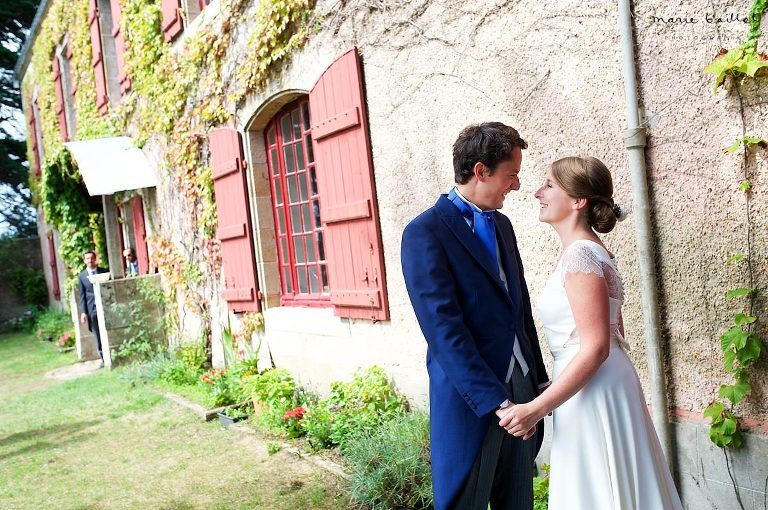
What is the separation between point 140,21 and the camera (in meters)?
8.84

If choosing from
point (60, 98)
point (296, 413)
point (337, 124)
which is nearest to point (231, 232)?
point (337, 124)

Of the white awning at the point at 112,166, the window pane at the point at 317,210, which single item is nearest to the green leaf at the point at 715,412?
the window pane at the point at 317,210

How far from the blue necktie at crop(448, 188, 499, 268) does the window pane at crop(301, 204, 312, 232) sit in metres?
4.17

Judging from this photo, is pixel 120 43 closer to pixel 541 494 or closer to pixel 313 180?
pixel 313 180

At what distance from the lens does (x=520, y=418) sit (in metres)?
1.97

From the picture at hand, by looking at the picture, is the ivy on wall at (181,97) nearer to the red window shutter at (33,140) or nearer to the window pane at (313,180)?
the window pane at (313,180)

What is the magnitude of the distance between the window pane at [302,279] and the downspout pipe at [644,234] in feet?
12.7

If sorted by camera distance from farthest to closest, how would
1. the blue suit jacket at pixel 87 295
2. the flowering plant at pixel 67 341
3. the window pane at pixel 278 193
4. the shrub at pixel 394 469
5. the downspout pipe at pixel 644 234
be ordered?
1. the flowering plant at pixel 67 341
2. the blue suit jacket at pixel 87 295
3. the window pane at pixel 278 193
4. the shrub at pixel 394 469
5. the downspout pipe at pixel 644 234

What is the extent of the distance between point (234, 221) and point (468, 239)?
5.17 metres

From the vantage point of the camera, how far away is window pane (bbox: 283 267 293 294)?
22.0 feet

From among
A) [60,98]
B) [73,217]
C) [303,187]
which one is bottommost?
[303,187]

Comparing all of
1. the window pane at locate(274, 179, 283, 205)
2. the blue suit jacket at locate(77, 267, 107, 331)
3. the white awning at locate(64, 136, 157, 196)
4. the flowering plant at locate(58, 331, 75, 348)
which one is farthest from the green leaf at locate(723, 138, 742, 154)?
the flowering plant at locate(58, 331, 75, 348)

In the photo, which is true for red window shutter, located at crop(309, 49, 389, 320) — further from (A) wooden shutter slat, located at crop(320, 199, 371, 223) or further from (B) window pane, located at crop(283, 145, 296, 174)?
(B) window pane, located at crop(283, 145, 296, 174)

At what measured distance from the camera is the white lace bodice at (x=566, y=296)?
202cm
